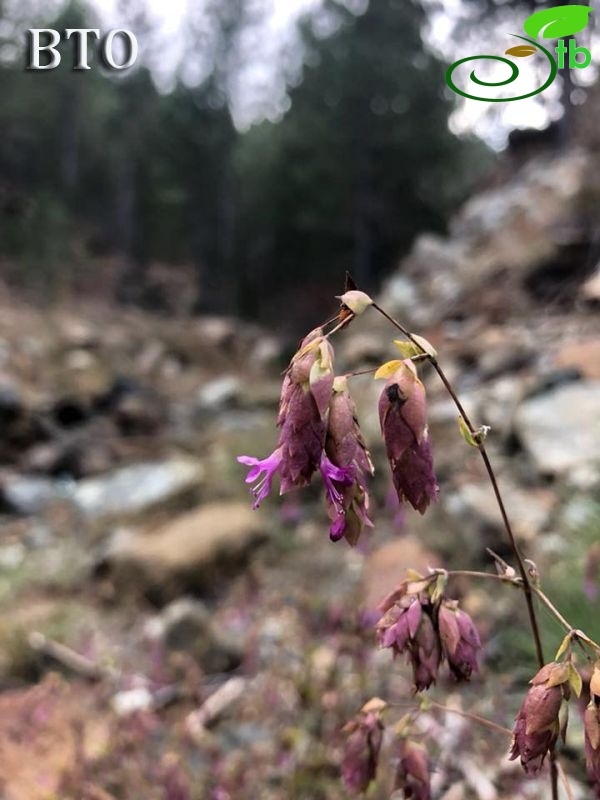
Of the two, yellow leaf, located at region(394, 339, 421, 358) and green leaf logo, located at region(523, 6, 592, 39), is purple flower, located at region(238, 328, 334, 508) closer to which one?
yellow leaf, located at region(394, 339, 421, 358)

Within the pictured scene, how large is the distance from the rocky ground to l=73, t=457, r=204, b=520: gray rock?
4cm

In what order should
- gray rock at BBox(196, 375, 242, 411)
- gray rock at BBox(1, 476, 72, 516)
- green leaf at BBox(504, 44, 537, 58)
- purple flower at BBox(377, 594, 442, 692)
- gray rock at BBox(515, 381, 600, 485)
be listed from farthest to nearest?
gray rock at BBox(196, 375, 242, 411), gray rock at BBox(1, 476, 72, 516), gray rock at BBox(515, 381, 600, 485), green leaf at BBox(504, 44, 537, 58), purple flower at BBox(377, 594, 442, 692)

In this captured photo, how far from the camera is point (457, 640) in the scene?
834 mm

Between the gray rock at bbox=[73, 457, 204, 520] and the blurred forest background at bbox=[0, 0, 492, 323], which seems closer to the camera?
the gray rock at bbox=[73, 457, 204, 520]

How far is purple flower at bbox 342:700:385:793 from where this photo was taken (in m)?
1.00

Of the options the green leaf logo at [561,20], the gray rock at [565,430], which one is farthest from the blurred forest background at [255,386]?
the green leaf logo at [561,20]

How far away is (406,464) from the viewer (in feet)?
2.22

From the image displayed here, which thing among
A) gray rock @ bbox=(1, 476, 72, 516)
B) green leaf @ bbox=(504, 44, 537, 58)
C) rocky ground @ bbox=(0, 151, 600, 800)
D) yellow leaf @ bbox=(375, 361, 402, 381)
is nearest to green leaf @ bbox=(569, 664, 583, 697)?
yellow leaf @ bbox=(375, 361, 402, 381)

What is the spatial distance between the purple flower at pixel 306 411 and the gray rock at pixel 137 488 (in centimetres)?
500

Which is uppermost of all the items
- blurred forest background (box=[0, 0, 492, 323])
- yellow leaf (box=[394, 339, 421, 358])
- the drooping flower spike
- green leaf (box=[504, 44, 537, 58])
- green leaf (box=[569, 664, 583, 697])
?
blurred forest background (box=[0, 0, 492, 323])

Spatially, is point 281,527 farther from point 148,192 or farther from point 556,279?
point 148,192

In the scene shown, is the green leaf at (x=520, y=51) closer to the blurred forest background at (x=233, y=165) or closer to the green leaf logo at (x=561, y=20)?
the green leaf logo at (x=561, y=20)

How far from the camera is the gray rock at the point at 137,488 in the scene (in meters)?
5.65

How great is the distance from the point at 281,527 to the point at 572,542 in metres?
2.50
